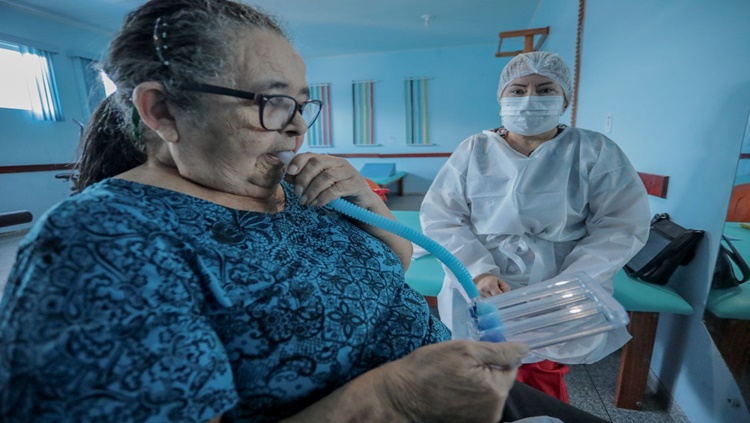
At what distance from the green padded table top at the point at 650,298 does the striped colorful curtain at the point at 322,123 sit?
5.67m

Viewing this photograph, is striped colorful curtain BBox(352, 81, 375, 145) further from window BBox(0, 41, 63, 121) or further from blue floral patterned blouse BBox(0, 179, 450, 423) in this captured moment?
blue floral patterned blouse BBox(0, 179, 450, 423)

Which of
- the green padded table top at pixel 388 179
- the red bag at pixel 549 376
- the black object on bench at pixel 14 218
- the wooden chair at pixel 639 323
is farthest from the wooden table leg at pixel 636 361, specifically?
the green padded table top at pixel 388 179

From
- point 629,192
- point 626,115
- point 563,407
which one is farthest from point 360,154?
point 563,407

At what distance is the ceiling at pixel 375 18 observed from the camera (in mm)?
3848

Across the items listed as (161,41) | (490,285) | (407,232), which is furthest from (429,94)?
(161,41)

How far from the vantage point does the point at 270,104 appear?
2.17 feet

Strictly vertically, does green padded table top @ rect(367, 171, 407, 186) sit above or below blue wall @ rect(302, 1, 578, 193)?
below

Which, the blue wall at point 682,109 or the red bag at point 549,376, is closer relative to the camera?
the blue wall at point 682,109

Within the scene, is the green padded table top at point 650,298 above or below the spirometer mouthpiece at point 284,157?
below

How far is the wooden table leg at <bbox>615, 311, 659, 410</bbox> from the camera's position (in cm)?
132

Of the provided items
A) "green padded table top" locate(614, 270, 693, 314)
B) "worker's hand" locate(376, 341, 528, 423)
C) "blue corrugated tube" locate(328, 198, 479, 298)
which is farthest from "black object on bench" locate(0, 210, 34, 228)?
"green padded table top" locate(614, 270, 693, 314)

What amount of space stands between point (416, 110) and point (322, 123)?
1.75m

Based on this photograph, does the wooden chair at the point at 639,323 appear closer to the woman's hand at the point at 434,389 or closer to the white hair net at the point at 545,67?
the white hair net at the point at 545,67

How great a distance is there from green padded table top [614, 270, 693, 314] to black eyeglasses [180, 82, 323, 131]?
4.28ft
